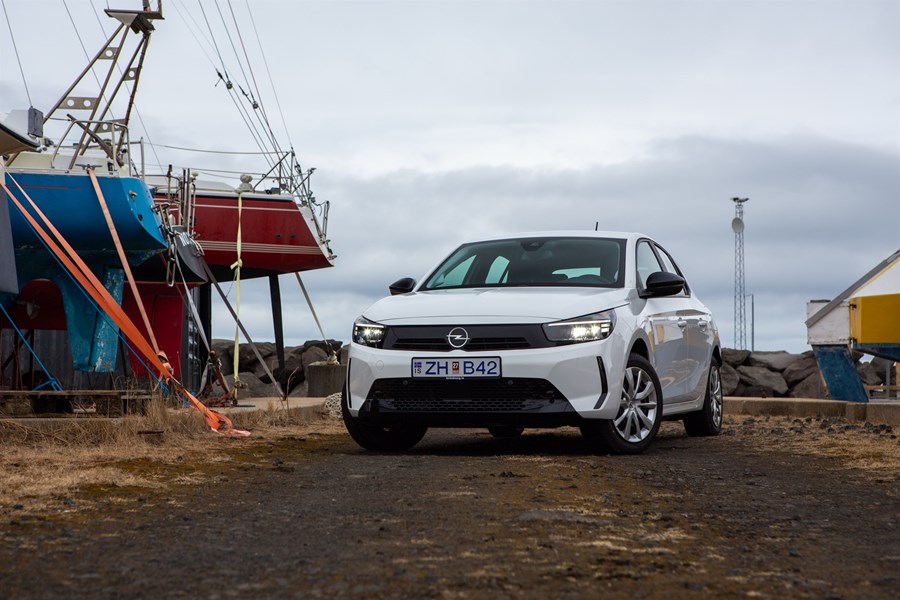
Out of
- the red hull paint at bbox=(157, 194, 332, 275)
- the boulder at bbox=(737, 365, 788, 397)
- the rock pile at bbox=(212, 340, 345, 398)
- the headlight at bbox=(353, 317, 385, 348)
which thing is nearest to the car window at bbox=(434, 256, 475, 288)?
the headlight at bbox=(353, 317, 385, 348)

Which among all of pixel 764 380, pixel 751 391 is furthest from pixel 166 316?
pixel 764 380

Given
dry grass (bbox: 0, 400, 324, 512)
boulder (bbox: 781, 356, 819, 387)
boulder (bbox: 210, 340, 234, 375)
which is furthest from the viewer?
boulder (bbox: 210, 340, 234, 375)

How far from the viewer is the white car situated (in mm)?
7477

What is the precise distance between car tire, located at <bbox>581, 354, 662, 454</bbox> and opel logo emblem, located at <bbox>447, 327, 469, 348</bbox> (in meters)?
1.00

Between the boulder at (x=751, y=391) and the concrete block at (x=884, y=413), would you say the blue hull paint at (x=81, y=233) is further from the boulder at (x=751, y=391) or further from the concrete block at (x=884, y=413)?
the boulder at (x=751, y=391)

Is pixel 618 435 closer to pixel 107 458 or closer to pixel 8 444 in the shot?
pixel 107 458

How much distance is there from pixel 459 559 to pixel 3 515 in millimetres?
2172

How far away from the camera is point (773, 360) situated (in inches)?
1182

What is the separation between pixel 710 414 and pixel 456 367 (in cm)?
→ 383

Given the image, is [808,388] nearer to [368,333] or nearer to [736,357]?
[736,357]

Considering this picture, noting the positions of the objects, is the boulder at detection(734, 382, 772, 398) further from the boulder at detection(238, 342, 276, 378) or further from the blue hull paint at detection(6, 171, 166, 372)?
the blue hull paint at detection(6, 171, 166, 372)

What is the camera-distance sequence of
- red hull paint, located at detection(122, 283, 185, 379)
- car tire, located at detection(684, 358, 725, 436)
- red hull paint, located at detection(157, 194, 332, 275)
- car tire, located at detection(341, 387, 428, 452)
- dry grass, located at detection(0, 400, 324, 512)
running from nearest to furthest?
dry grass, located at detection(0, 400, 324, 512)
car tire, located at detection(341, 387, 428, 452)
car tire, located at detection(684, 358, 725, 436)
red hull paint, located at detection(122, 283, 185, 379)
red hull paint, located at detection(157, 194, 332, 275)

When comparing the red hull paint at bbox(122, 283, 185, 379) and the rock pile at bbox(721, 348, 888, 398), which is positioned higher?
the red hull paint at bbox(122, 283, 185, 379)

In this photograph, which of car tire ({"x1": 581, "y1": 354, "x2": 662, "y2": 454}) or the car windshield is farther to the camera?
the car windshield
